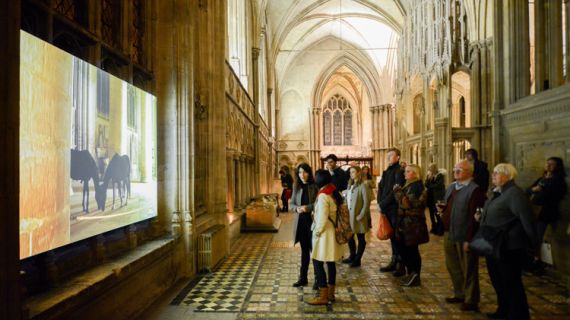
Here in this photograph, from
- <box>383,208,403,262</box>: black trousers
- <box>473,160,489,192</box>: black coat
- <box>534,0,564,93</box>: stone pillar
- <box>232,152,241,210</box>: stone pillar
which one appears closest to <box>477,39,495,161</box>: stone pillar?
<box>534,0,564,93</box>: stone pillar

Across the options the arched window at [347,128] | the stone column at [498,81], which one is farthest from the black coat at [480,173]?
the arched window at [347,128]

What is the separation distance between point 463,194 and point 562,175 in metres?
2.07

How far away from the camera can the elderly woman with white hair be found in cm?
360

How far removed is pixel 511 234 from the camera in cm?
367

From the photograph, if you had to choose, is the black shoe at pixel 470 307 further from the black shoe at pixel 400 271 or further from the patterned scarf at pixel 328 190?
the patterned scarf at pixel 328 190

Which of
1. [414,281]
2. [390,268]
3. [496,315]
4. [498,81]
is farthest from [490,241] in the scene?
[498,81]

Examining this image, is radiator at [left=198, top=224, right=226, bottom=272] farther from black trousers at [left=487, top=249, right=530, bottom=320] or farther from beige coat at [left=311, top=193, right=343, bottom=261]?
black trousers at [left=487, top=249, right=530, bottom=320]

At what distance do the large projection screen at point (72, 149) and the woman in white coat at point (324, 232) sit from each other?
197 centimetres

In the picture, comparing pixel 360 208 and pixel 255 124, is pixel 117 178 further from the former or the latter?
pixel 255 124

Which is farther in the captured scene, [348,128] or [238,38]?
[348,128]

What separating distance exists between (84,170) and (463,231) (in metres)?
3.54

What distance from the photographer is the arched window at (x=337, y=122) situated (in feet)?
117

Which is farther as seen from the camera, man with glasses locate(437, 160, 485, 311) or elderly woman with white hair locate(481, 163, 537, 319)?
man with glasses locate(437, 160, 485, 311)

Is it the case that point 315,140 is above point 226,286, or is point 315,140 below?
above
